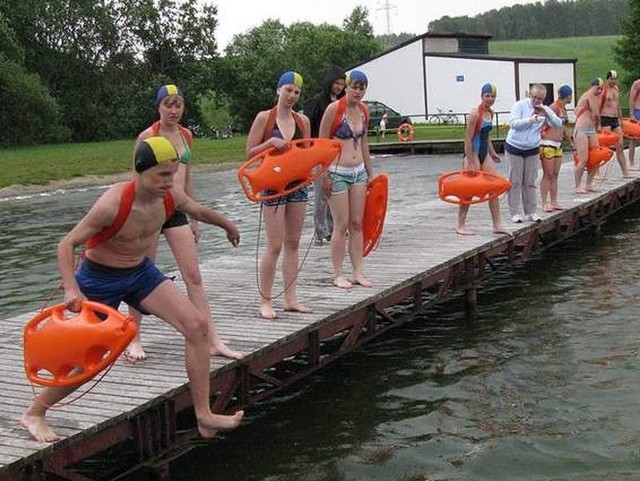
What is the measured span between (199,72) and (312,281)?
2227 inches

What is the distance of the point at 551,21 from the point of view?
17325 cm

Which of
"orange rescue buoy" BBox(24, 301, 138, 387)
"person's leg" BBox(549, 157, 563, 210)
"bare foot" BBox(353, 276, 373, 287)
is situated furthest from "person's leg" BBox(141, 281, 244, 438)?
"person's leg" BBox(549, 157, 563, 210)

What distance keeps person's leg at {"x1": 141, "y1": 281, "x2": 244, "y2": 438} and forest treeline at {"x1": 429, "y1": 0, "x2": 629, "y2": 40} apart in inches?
6657

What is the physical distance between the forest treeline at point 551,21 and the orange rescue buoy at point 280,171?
16665 centimetres

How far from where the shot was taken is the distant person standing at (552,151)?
13.8 metres

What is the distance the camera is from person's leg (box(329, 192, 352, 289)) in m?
8.99

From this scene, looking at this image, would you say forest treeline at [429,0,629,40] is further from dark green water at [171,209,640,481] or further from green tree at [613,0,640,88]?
dark green water at [171,209,640,481]

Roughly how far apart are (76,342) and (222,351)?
2.23m

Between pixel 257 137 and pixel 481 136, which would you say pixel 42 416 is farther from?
pixel 481 136

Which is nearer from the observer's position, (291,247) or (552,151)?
(291,247)

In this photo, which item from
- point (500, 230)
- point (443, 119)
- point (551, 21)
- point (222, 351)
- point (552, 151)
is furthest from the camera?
point (551, 21)

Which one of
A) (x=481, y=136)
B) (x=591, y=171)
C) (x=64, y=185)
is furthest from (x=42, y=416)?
(x=64, y=185)

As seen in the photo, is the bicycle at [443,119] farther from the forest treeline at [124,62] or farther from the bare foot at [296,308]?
the bare foot at [296,308]

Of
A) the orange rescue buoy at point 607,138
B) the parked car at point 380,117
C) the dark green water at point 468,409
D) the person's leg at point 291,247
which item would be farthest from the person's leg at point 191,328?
the parked car at point 380,117
